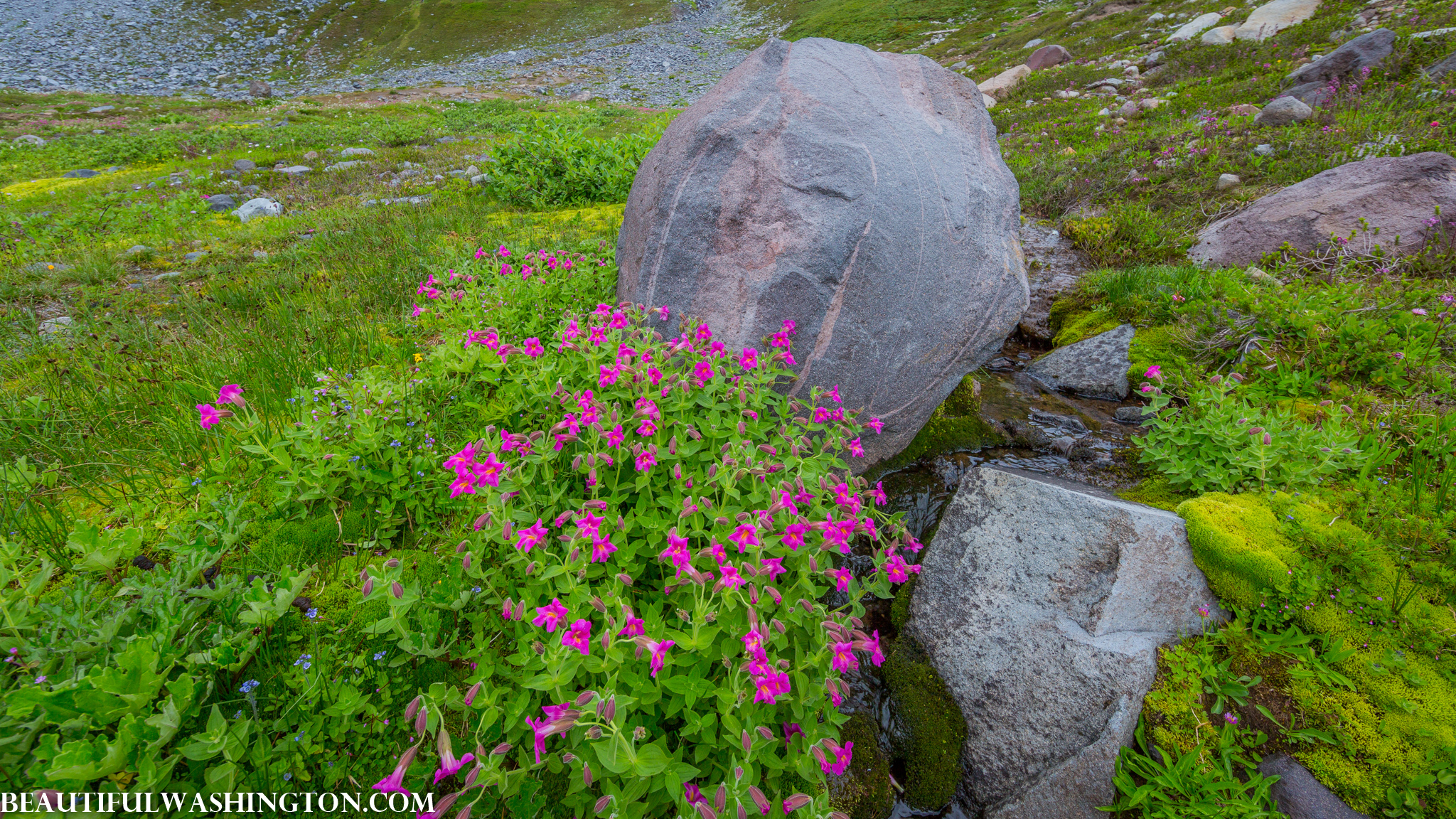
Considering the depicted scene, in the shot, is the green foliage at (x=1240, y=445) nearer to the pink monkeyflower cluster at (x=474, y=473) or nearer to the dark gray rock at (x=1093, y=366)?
the dark gray rock at (x=1093, y=366)

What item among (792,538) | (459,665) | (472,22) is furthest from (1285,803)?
(472,22)

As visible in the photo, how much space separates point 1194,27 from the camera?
20.8m

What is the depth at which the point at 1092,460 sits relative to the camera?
505cm

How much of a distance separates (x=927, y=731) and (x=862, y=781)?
575 millimetres

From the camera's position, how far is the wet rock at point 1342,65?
1168 centimetres

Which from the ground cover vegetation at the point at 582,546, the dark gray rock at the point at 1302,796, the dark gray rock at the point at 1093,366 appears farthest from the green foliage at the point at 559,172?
the dark gray rock at the point at 1302,796

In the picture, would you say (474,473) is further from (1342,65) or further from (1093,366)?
(1342,65)

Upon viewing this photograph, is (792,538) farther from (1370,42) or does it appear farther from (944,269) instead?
(1370,42)

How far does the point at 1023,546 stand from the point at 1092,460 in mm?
1903

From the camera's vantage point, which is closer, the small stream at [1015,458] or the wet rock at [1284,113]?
the small stream at [1015,458]

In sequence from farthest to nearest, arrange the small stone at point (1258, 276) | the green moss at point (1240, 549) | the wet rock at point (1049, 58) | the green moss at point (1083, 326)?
the wet rock at point (1049, 58)
the green moss at point (1083, 326)
the small stone at point (1258, 276)
the green moss at point (1240, 549)

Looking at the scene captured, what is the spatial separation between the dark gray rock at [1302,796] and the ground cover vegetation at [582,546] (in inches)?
2.4

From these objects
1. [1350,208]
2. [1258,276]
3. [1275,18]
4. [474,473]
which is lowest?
[1258,276]

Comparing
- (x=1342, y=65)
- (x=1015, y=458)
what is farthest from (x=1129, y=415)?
(x=1342, y=65)
